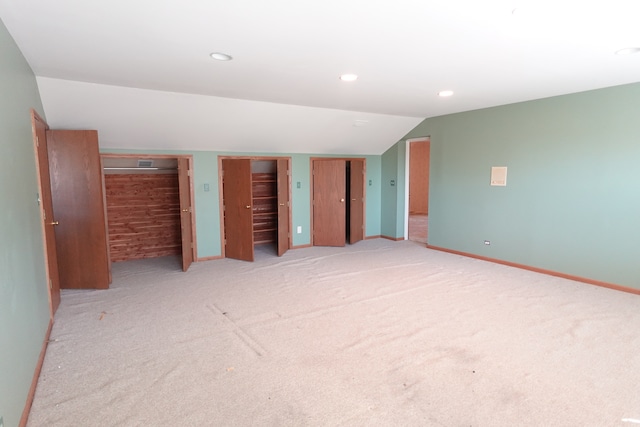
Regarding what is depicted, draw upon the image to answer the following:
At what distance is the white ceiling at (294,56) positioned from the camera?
226cm

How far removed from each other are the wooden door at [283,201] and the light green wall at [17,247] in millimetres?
3735

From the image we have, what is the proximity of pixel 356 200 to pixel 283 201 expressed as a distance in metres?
1.70

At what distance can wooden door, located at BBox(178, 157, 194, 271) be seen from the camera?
5.61 meters

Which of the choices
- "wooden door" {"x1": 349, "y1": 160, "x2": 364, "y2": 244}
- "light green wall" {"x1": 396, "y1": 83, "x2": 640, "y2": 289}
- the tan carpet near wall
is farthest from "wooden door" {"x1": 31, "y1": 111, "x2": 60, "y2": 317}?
"light green wall" {"x1": 396, "y1": 83, "x2": 640, "y2": 289}

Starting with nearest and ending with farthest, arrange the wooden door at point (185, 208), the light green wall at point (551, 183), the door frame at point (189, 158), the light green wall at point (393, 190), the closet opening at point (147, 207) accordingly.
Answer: the light green wall at point (551, 183), the door frame at point (189, 158), the wooden door at point (185, 208), the closet opening at point (147, 207), the light green wall at point (393, 190)

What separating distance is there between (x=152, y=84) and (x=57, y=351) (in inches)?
111

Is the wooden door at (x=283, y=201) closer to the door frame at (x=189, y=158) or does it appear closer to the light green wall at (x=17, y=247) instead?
the door frame at (x=189, y=158)

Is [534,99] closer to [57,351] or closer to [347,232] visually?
[347,232]

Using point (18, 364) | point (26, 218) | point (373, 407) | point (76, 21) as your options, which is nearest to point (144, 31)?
point (76, 21)

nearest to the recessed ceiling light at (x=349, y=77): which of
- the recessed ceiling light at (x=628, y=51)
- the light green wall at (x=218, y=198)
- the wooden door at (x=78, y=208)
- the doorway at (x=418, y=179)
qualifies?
the recessed ceiling light at (x=628, y=51)

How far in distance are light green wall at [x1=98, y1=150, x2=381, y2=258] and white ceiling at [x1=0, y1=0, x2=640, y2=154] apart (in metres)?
0.44

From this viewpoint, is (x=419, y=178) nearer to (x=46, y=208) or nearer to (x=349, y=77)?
(x=349, y=77)

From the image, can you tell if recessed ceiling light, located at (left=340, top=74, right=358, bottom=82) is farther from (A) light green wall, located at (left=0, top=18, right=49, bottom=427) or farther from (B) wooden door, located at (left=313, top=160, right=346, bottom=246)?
(B) wooden door, located at (left=313, top=160, right=346, bottom=246)

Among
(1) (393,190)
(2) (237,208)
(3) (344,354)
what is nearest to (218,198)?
(2) (237,208)
